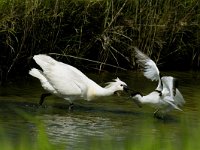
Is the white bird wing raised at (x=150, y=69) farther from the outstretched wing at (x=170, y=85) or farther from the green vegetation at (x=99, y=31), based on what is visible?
the green vegetation at (x=99, y=31)

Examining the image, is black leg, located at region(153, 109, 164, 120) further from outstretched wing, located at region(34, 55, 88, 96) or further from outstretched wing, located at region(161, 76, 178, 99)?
outstretched wing, located at region(34, 55, 88, 96)

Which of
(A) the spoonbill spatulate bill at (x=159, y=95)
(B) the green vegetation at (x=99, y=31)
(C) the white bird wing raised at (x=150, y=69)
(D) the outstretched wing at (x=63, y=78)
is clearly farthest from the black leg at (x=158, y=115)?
(B) the green vegetation at (x=99, y=31)

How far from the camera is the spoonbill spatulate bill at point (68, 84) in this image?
1048cm

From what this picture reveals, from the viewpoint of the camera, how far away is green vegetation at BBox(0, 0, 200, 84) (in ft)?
39.8

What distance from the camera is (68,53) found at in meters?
13.2

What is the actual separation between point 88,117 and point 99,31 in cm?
406

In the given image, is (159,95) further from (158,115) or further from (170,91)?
(158,115)

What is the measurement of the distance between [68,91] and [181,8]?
5.40 metres

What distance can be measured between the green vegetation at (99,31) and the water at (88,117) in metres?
0.69

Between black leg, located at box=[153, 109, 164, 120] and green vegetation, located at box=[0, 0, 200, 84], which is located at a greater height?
green vegetation, located at box=[0, 0, 200, 84]

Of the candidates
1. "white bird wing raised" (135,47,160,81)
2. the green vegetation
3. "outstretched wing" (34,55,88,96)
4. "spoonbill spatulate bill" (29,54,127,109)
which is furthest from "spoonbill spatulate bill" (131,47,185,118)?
the green vegetation

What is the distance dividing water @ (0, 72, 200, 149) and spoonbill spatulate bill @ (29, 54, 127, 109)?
27cm

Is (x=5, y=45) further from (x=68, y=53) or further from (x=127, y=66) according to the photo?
(x=127, y=66)

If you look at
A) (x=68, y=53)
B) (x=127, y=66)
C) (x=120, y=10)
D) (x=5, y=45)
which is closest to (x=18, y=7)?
(x=5, y=45)
